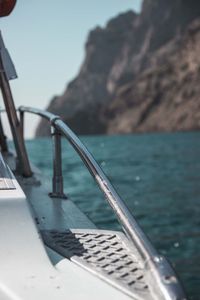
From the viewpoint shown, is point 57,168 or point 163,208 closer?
point 57,168

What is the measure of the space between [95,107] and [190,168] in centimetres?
16341

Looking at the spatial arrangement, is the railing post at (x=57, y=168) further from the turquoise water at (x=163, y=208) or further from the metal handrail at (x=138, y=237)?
the turquoise water at (x=163, y=208)

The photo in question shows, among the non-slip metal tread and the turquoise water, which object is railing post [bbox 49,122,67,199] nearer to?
the non-slip metal tread

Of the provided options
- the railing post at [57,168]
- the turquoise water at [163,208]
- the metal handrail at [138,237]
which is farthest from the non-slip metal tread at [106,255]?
the turquoise water at [163,208]

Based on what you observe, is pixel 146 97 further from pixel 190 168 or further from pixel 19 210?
pixel 19 210

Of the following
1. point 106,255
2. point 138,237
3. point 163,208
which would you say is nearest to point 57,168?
point 106,255

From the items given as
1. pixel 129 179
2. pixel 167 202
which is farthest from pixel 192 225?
pixel 129 179

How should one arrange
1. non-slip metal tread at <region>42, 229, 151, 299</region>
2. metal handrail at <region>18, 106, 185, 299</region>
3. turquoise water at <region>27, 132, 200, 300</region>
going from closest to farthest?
metal handrail at <region>18, 106, 185, 299</region> → non-slip metal tread at <region>42, 229, 151, 299</region> → turquoise water at <region>27, 132, 200, 300</region>

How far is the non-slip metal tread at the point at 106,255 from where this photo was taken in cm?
235

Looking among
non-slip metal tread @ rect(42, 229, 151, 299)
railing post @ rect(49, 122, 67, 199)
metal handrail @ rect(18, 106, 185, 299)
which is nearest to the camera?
metal handrail @ rect(18, 106, 185, 299)

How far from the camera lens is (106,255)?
2.73 meters

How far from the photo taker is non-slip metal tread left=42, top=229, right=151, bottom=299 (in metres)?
2.35

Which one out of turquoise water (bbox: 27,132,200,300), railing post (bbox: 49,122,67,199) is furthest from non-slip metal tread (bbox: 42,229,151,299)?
turquoise water (bbox: 27,132,200,300)

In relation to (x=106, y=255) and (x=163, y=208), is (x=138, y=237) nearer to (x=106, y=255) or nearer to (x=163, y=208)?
(x=106, y=255)
